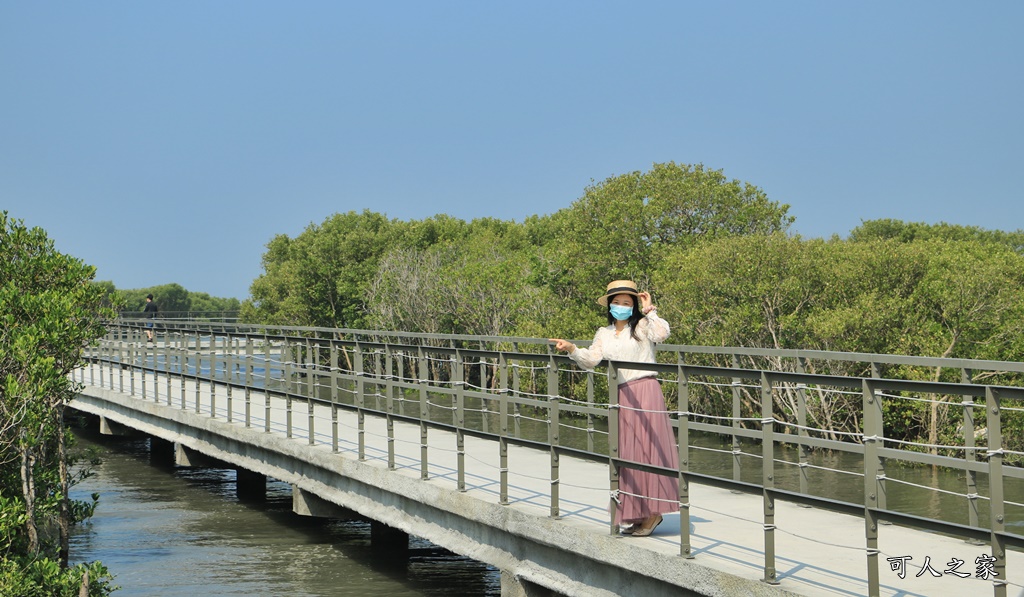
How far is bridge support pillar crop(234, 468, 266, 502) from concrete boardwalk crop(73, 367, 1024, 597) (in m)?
6.77

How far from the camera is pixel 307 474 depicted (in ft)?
47.8

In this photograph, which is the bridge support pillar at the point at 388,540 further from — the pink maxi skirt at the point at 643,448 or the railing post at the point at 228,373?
the pink maxi skirt at the point at 643,448

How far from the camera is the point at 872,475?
20.6 feet

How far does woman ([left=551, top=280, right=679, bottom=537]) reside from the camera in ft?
27.1

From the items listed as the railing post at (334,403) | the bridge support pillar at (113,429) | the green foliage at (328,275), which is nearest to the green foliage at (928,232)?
the green foliage at (328,275)

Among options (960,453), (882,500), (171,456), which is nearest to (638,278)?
(960,453)

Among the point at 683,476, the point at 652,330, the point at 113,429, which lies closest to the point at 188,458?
the point at 113,429

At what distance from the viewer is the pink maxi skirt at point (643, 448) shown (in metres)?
8.27

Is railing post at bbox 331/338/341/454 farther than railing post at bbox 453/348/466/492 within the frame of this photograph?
Yes

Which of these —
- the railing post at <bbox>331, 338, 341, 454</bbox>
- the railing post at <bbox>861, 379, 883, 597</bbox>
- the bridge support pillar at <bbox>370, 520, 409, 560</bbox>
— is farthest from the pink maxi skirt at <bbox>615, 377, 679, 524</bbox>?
the bridge support pillar at <bbox>370, 520, 409, 560</bbox>

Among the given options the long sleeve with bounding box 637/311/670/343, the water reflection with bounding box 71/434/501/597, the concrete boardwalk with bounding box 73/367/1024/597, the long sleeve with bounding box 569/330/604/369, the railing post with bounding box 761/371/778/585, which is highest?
the long sleeve with bounding box 637/311/670/343

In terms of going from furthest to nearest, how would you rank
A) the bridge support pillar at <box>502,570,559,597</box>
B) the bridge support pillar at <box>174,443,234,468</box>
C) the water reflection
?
the bridge support pillar at <box>174,443,234,468</box>
the water reflection
the bridge support pillar at <box>502,570,559,597</box>

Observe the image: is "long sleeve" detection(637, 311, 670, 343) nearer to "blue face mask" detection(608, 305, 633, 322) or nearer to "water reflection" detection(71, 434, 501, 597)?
"blue face mask" detection(608, 305, 633, 322)

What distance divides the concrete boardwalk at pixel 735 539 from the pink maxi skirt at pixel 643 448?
0.68 feet
